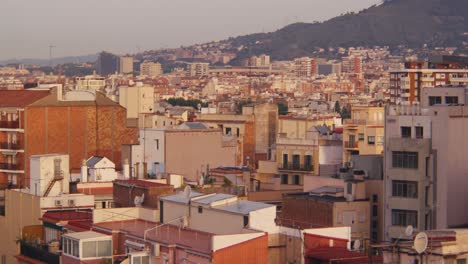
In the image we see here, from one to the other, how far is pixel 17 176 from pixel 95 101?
10.7ft

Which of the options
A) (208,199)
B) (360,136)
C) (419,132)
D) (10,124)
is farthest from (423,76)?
(208,199)

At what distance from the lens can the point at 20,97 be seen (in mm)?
38125

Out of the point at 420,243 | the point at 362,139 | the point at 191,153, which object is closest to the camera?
the point at 420,243

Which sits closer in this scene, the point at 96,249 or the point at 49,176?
the point at 96,249

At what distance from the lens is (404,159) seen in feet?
79.4

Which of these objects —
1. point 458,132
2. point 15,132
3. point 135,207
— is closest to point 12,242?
point 135,207

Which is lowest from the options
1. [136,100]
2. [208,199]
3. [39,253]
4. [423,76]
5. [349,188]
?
[39,253]

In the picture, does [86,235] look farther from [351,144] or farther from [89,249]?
[351,144]

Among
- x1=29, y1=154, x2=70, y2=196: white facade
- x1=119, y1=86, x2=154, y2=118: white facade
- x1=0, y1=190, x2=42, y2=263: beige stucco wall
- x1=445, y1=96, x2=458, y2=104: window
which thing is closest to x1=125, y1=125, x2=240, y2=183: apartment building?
x1=445, y1=96, x2=458, y2=104: window

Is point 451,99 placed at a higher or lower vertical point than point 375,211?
higher

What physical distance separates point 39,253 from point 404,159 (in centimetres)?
683

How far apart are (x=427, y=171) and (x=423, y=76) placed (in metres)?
70.3

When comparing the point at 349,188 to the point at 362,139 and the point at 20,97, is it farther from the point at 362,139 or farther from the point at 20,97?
the point at 20,97

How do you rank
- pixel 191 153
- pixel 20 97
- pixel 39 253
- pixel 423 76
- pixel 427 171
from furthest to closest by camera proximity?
pixel 423 76 → pixel 20 97 → pixel 191 153 → pixel 427 171 → pixel 39 253
